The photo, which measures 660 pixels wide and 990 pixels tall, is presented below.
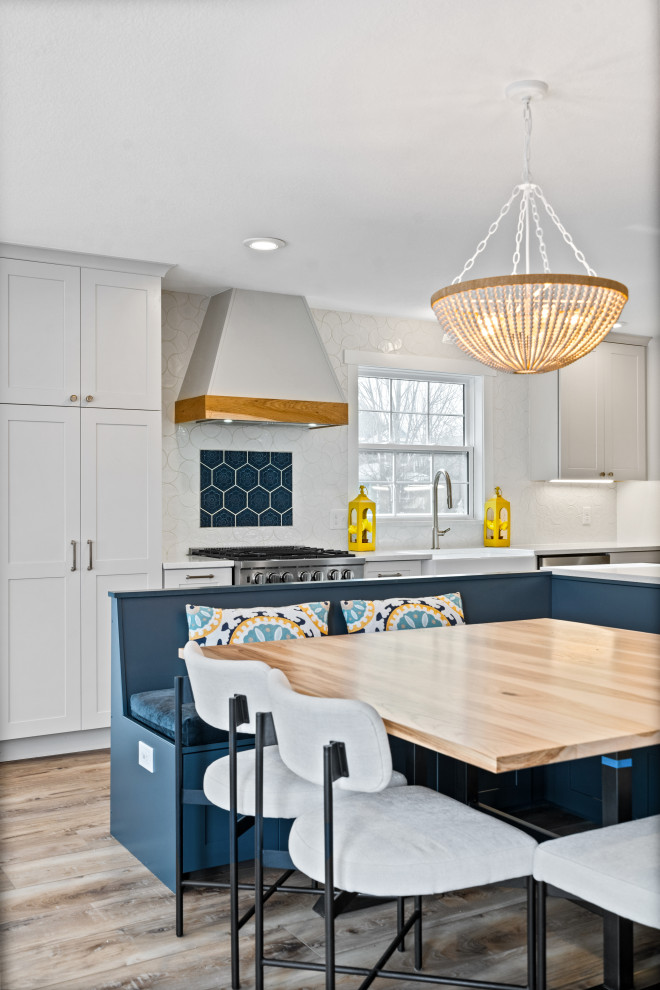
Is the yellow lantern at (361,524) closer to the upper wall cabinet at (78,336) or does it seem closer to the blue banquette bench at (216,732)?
the upper wall cabinet at (78,336)

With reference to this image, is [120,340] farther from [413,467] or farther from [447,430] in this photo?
[447,430]

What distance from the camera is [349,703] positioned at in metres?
1.62

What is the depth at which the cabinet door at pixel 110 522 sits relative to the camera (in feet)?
14.0

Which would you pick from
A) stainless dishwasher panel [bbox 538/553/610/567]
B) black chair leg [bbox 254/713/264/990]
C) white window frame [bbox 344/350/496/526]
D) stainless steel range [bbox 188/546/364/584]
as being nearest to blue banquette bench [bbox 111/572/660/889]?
black chair leg [bbox 254/713/264/990]

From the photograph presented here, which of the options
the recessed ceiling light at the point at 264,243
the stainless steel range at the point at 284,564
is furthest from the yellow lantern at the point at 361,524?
the recessed ceiling light at the point at 264,243

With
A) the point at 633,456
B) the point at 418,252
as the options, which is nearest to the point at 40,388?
the point at 418,252

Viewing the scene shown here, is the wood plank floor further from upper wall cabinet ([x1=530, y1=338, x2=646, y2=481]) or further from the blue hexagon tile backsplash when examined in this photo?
upper wall cabinet ([x1=530, y1=338, x2=646, y2=481])

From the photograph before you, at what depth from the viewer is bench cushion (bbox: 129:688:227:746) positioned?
2.65 m

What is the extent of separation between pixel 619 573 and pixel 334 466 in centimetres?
226

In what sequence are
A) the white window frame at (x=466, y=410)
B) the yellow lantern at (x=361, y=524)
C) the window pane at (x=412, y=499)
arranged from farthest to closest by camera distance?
the window pane at (x=412, y=499)
the white window frame at (x=466, y=410)
the yellow lantern at (x=361, y=524)

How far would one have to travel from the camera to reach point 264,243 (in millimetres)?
4070

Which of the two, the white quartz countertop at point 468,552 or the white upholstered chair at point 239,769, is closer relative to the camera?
the white upholstered chair at point 239,769

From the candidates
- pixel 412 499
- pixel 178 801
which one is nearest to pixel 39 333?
pixel 178 801

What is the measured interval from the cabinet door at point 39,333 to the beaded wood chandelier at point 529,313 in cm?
220
